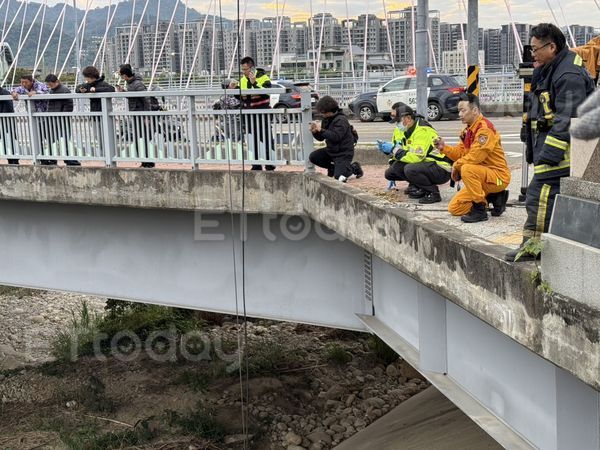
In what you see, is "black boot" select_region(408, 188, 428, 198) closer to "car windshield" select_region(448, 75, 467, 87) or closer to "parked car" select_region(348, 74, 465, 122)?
"parked car" select_region(348, 74, 465, 122)

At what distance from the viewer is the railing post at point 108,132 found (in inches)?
410

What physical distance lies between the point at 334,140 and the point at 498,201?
2519mm

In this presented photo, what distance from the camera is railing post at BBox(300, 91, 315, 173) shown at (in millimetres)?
9188

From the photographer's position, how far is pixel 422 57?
36.1 ft

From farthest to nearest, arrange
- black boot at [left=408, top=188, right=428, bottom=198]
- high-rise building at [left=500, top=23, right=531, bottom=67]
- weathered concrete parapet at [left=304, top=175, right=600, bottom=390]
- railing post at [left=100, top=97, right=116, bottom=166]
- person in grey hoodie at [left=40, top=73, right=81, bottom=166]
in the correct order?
high-rise building at [left=500, top=23, right=531, bottom=67], person in grey hoodie at [left=40, top=73, right=81, bottom=166], railing post at [left=100, top=97, right=116, bottom=166], black boot at [left=408, top=188, right=428, bottom=198], weathered concrete parapet at [left=304, top=175, right=600, bottom=390]

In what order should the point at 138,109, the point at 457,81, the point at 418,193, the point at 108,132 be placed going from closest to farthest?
the point at 418,193, the point at 108,132, the point at 138,109, the point at 457,81

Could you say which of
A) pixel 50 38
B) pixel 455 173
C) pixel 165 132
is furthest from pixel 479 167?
pixel 50 38

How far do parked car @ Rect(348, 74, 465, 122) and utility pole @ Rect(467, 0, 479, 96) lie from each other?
12.7 meters

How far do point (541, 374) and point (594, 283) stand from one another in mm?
1500

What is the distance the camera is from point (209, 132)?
9.87 m

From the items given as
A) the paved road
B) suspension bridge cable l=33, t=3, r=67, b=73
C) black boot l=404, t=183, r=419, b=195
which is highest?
suspension bridge cable l=33, t=3, r=67, b=73

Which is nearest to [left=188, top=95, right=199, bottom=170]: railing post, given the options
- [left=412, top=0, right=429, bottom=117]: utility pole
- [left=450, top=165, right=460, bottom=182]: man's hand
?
[left=412, top=0, right=429, bottom=117]: utility pole

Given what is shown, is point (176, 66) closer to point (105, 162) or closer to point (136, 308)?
point (136, 308)

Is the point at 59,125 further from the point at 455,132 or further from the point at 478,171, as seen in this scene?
the point at 455,132
